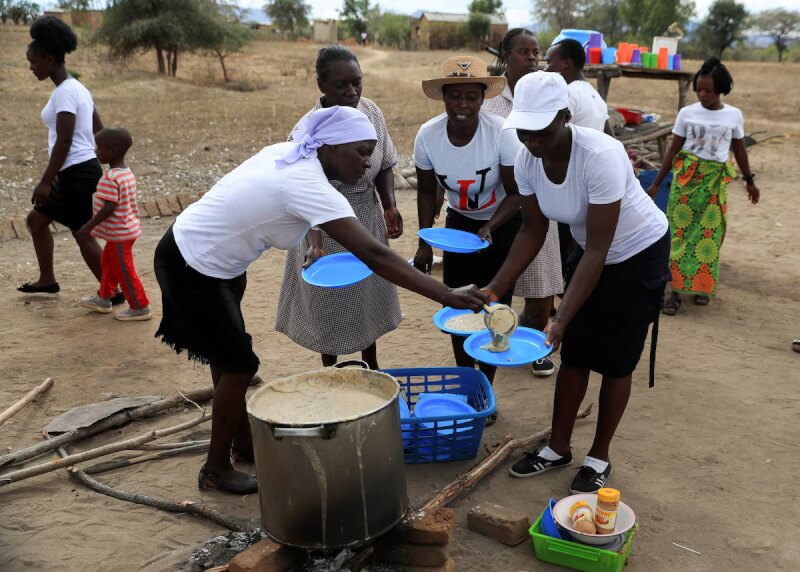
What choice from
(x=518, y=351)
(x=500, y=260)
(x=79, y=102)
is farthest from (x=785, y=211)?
(x=79, y=102)

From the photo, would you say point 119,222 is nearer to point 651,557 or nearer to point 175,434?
point 175,434

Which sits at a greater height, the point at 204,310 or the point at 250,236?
the point at 250,236

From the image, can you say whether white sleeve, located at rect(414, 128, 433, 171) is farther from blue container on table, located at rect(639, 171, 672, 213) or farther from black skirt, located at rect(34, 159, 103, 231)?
Answer: blue container on table, located at rect(639, 171, 672, 213)

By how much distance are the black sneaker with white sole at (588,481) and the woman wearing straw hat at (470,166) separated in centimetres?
89

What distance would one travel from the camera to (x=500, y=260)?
3592mm

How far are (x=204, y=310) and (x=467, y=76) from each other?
5.28ft

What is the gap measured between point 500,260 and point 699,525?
143cm

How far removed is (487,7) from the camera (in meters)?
47.8

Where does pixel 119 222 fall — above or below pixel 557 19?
below

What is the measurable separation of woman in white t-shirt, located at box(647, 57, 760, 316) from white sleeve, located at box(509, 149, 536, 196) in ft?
9.24

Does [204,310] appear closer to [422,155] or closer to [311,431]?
[311,431]

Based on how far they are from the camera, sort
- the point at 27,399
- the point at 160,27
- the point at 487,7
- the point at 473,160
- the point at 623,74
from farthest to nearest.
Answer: the point at 487,7
the point at 160,27
the point at 623,74
the point at 27,399
the point at 473,160

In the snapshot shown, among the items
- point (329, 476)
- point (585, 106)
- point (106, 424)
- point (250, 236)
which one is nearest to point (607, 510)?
point (329, 476)

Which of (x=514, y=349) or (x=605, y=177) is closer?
(x=605, y=177)
